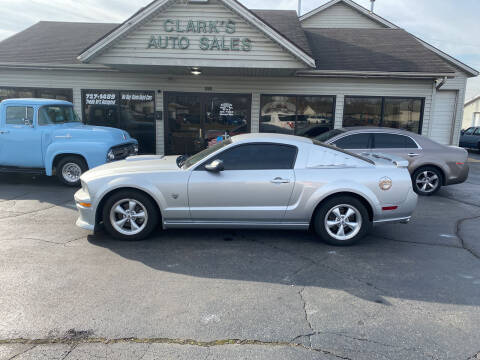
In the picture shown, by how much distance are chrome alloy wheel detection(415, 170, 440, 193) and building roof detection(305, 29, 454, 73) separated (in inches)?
188

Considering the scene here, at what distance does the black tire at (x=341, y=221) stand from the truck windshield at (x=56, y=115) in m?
6.93

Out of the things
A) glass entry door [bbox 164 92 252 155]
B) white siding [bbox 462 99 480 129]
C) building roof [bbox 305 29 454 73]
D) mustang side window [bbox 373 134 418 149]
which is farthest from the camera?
white siding [bbox 462 99 480 129]

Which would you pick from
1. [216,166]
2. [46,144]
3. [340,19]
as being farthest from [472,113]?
[216,166]

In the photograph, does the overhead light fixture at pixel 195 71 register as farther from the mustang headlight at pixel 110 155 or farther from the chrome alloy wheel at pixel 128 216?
the chrome alloy wheel at pixel 128 216

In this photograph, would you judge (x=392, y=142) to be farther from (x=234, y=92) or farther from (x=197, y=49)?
(x=234, y=92)

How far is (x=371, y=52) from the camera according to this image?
13.3 meters

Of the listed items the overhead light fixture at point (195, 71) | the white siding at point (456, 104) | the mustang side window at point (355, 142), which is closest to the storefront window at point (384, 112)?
the white siding at point (456, 104)

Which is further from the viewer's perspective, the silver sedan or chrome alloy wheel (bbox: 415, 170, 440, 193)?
chrome alloy wheel (bbox: 415, 170, 440, 193)

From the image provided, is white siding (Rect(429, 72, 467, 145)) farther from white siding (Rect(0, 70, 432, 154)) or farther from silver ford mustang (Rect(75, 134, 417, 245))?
silver ford mustang (Rect(75, 134, 417, 245))

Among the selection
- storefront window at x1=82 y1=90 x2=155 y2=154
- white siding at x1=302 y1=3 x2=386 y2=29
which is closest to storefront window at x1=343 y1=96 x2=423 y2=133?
storefront window at x1=82 y1=90 x2=155 y2=154

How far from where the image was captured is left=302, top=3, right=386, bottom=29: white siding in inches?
762

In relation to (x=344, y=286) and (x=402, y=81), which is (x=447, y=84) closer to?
(x=402, y=81)

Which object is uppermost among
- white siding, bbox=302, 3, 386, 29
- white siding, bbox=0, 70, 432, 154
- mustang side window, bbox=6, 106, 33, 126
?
white siding, bbox=302, 3, 386, 29

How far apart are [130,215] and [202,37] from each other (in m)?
6.61
